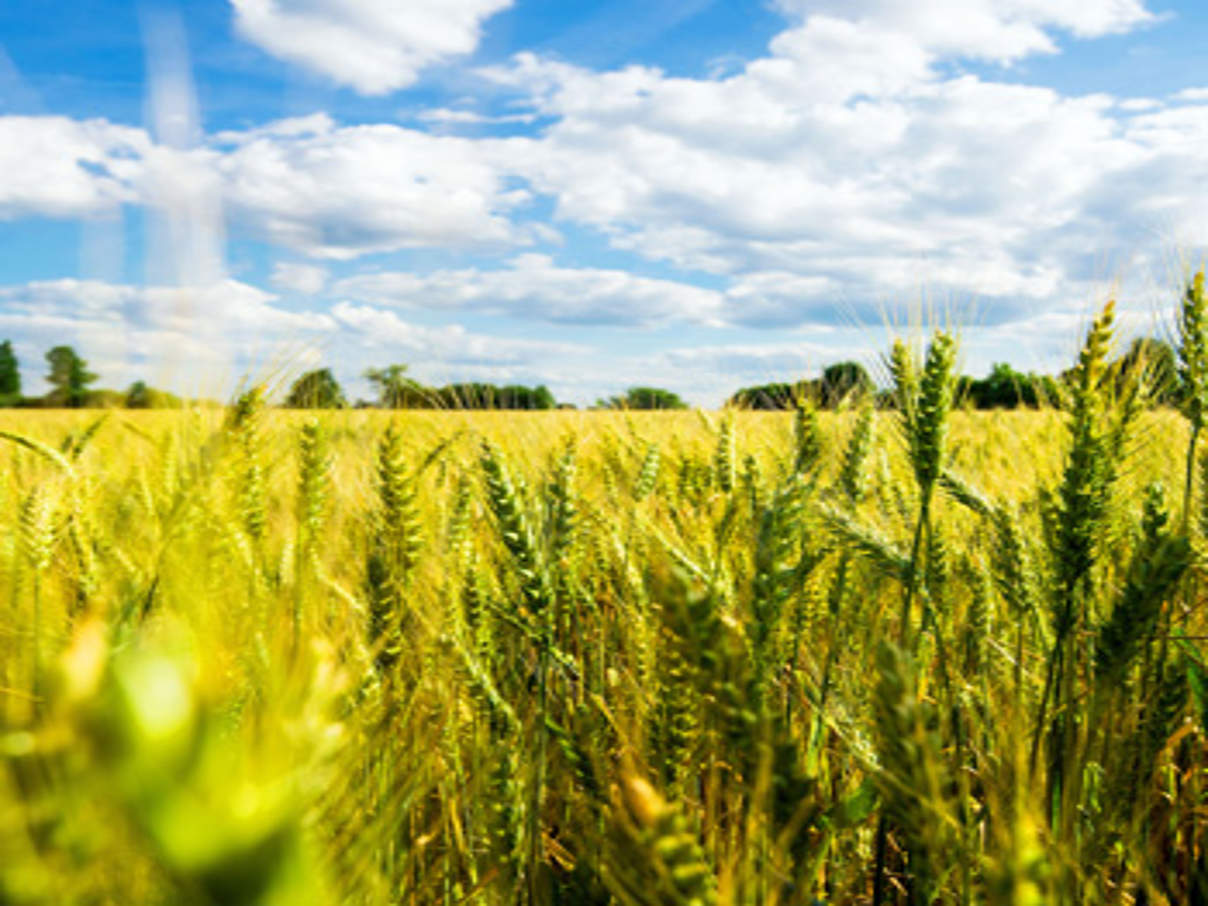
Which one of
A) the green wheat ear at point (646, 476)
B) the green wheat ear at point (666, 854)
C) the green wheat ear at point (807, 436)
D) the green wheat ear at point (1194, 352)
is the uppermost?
the green wheat ear at point (1194, 352)

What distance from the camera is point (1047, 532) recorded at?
4.59 ft

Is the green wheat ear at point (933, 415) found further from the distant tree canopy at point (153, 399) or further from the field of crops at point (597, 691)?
the distant tree canopy at point (153, 399)

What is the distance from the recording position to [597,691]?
65.8 inches

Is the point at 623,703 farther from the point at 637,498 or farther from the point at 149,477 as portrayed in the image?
the point at 149,477

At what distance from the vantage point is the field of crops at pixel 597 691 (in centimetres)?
39

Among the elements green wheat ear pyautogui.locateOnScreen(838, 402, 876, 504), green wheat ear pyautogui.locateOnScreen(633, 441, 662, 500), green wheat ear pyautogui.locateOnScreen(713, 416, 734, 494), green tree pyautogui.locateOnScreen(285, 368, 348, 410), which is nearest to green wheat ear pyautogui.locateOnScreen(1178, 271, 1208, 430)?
green wheat ear pyautogui.locateOnScreen(838, 402, 876, 504)

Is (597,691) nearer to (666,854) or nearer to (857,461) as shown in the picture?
(857,461)

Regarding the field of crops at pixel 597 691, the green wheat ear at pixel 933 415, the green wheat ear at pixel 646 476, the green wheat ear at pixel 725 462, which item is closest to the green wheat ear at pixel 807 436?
the field of crops at pixel 597 691

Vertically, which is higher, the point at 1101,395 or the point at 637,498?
the point at 1101,395

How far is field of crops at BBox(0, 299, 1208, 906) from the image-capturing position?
1.27ft

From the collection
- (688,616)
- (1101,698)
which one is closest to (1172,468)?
(1101,698)

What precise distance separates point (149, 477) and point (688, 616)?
102 inches

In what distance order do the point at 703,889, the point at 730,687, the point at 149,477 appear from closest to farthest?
the point at 703,889 → the point at 730,687 → the point at 149,477

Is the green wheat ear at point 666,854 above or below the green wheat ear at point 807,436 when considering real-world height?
below
